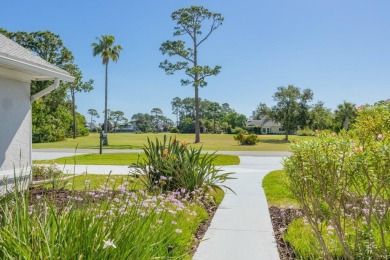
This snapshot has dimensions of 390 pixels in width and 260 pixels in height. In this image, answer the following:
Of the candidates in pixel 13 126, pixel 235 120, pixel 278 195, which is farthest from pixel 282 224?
pixel 235 120

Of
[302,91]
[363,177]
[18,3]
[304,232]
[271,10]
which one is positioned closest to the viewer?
[363,177]

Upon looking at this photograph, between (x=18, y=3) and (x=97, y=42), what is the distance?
26.6 metres

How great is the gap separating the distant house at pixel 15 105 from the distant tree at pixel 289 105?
43.5 meters

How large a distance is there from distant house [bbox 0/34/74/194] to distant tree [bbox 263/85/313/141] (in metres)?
43.5

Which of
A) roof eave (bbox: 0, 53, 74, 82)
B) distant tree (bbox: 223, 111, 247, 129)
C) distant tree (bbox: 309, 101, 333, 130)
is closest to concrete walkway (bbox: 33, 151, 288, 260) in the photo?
roof eave (bbox: 0, 53, 74, 82)

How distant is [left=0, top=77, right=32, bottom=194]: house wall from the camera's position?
7059 millimetres

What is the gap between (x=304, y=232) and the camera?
471 cm

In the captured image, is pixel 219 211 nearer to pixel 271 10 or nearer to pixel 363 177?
pixel 363 177

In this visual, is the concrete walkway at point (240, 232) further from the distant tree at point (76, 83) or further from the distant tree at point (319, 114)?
the distant tree at point (319, 114)

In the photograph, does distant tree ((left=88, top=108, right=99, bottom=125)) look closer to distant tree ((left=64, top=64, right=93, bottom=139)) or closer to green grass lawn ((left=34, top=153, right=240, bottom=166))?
distant tree ((left=64, top=64, right=93, bottom=139))

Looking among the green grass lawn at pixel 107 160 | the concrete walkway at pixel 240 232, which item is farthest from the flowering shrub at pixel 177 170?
the green grass lawn at pixel 107 160

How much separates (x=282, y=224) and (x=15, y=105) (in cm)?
572

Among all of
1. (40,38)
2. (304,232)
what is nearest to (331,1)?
(304,232)

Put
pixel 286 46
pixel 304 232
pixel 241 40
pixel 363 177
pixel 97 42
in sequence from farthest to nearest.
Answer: pixel 97 42
pixel 241 40
pixel 286 46
pixel 304 232
pixel 363 177
